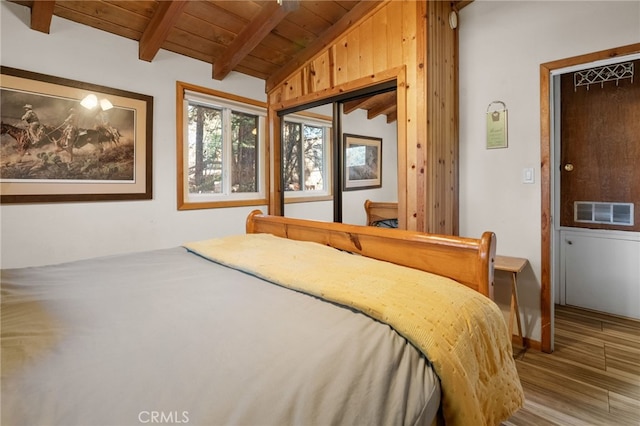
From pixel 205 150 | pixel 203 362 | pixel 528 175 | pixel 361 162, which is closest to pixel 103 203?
pixel 205 150

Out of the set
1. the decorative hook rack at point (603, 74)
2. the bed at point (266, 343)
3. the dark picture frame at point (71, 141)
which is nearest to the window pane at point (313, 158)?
the dark picture frame at point (71, 141)

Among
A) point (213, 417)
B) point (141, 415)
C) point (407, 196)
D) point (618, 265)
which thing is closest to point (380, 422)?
point (213, 417)

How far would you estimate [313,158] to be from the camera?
3.27m

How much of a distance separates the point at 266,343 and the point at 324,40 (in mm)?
2917

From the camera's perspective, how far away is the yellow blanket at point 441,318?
0.80 m

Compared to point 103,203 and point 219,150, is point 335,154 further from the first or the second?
point 103,203

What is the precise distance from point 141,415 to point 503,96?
277cm

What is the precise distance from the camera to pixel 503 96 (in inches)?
93.5

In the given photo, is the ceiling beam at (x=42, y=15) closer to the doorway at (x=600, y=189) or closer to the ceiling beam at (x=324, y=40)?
the ceiling beam at (x=324, y=40)

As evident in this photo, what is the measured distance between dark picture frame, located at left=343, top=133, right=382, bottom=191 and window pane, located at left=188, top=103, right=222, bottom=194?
129cm

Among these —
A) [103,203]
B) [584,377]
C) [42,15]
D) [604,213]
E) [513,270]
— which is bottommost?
[584,377]

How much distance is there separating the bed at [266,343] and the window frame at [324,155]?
1.79 metres

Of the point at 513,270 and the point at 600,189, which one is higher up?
the point at 600,189

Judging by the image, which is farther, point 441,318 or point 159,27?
point 159,27
